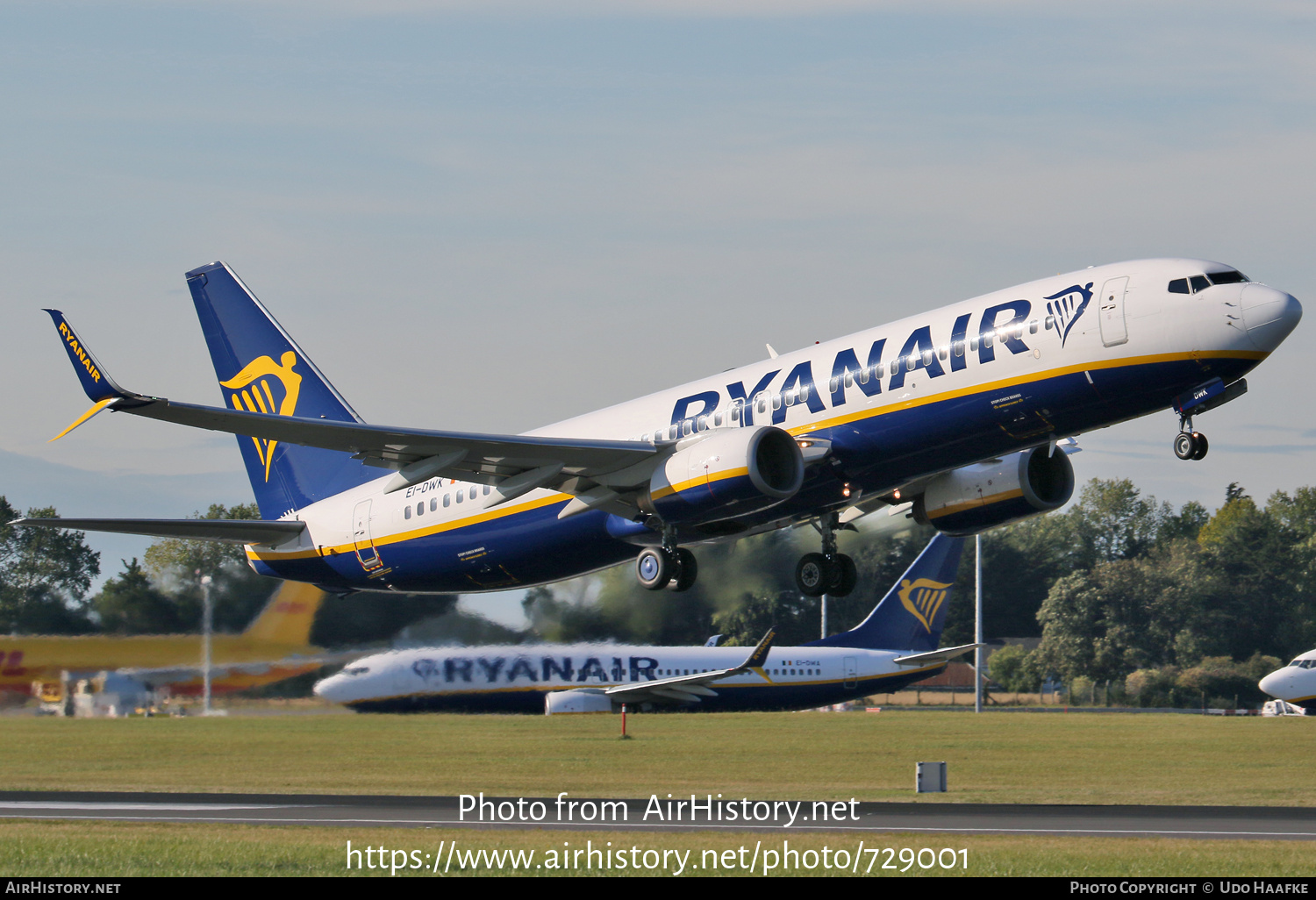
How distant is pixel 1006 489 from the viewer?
35.8m

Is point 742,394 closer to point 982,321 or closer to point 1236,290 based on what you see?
point 982,321

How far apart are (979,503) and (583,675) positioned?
40993 millimetres

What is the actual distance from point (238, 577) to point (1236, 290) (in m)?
31.9

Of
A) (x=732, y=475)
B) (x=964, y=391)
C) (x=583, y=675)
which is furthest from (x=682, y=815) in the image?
(x=583, y=675)

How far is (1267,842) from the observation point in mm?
33688

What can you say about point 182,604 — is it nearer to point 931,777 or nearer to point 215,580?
point 215,580

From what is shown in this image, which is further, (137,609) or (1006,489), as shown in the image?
(137,609)

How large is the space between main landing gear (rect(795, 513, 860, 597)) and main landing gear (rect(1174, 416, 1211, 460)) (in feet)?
31.0

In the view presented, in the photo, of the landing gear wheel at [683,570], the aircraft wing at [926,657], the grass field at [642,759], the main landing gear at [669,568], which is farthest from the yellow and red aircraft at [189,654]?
the aircraft wing at [926,657]

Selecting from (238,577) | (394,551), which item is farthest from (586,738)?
(394,551)

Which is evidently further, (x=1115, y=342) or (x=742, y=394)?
(x=742, y=394)

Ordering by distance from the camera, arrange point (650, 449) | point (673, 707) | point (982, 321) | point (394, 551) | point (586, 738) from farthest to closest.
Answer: point (673, 707), point (586, 738), point (394, 551), point (650, 449), point (982, 321)

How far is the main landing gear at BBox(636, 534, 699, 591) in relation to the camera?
33.7m
